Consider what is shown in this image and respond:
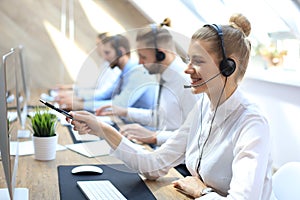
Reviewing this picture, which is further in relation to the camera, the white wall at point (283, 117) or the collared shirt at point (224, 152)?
the white wall at point (283, 117)

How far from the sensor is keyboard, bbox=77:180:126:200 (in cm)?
138

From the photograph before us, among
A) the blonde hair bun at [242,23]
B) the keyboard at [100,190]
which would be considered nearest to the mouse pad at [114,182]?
the keyboard at [100,190]

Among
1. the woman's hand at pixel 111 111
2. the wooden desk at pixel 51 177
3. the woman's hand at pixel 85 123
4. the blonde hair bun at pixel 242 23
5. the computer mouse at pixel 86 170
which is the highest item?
the blonde hair bun at pixel 242 23

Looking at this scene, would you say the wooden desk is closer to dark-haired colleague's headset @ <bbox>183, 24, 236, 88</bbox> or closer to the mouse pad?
the mouse pad

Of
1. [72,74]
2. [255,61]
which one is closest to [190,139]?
[255,61]

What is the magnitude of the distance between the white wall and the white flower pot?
1.34 m

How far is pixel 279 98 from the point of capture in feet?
9.41

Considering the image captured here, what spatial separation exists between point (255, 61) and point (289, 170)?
6.87 feet

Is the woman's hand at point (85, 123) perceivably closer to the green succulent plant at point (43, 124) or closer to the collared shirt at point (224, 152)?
the collared shirt at point (224, 152)

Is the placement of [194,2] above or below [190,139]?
above

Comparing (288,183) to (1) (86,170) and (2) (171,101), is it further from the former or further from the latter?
(2) (171,101)

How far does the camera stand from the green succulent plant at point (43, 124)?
1806mm

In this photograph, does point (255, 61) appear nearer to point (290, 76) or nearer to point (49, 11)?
point (290, 76)

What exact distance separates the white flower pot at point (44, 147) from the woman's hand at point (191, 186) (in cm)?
58
